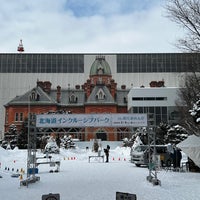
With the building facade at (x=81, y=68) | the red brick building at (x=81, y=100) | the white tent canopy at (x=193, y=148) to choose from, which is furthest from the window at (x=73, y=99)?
the white tent canopy at (x=193, y=148)

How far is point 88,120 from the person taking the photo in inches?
587

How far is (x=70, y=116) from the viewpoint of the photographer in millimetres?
15016

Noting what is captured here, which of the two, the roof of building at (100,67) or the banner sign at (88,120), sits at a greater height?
the roof of building at (100,67)

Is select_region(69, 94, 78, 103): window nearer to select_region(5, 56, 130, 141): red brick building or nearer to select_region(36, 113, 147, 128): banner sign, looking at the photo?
select_region(5, 56, 130, 141): red brick building

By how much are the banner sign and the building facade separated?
59.8m

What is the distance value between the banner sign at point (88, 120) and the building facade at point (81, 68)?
5978 centimetres

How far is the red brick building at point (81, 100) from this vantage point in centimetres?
6153

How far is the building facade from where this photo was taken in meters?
74.9

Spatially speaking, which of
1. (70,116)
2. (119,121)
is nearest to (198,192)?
(119,121)

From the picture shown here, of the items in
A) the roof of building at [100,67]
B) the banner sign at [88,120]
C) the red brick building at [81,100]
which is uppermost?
the roof of building at [100,67]

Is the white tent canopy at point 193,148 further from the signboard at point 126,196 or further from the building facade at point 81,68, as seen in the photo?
the building facade at point 81,68

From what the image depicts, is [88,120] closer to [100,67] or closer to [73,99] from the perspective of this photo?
[73,99]

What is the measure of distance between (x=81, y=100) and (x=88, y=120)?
53.0m

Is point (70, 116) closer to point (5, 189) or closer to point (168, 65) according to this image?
point (5, 189)
